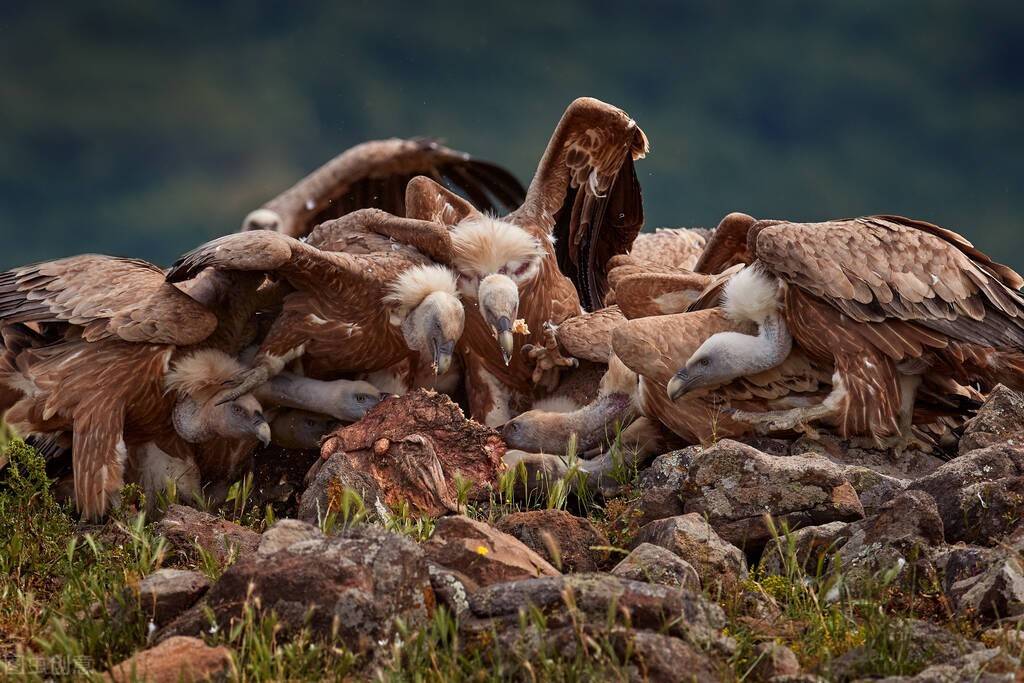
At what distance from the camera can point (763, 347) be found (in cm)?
614

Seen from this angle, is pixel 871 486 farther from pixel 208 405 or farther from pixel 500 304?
pixel 208 405

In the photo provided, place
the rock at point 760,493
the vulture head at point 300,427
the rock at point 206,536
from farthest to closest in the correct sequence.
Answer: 1. the vulture head at point 300,427
2. the rock at point 760,493
3. the rock at point 206,536

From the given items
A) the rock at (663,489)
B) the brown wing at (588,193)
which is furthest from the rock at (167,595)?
the brown wing at (588,193)

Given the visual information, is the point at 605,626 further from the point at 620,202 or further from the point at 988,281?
the point at 620,202

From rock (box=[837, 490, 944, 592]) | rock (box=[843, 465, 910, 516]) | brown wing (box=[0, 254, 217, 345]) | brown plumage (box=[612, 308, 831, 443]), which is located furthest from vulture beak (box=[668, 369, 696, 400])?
brown wing (box=[0, 254, 217, 345])

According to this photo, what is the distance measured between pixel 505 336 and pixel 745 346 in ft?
3.82

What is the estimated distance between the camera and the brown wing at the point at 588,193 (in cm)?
797

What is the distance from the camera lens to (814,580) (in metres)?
4.10

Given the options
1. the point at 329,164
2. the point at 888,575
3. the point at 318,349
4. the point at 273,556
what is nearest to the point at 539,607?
the point at 273,556

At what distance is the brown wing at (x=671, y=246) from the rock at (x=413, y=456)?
3502 millimetres

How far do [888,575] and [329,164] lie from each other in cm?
846

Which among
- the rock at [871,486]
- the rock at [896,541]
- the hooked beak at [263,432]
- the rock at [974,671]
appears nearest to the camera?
the rock at [974,671]

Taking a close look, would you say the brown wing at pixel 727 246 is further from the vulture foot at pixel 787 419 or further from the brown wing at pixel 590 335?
the vulture foot at pixel 787 419

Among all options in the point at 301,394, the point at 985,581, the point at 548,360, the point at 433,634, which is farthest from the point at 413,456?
the point at 985,581
